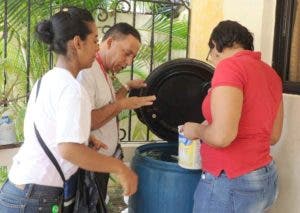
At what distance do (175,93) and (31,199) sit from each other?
1.14 meters

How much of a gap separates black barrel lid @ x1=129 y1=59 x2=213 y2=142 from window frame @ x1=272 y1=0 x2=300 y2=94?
0.48 m

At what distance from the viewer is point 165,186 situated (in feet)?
6.75

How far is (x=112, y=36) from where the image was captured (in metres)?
2.19

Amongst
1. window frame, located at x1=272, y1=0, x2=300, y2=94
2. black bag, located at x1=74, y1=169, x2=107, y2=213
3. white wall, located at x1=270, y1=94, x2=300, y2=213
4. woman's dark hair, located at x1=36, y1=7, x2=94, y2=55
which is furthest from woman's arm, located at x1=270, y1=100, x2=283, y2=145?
woman's dark hair, located at x1=36, y1=7, x2=94, y2=55

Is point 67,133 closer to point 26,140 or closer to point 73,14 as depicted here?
point 26,140

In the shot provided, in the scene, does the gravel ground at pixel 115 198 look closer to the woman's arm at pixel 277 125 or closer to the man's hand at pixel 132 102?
the man's hand at pixel 132 102

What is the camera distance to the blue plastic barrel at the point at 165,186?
2035 millimetres

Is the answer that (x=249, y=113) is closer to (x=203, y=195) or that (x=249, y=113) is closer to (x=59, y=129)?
→ (x=203, y=195)

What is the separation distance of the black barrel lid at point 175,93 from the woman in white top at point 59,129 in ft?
2.45

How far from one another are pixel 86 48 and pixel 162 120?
0.92m

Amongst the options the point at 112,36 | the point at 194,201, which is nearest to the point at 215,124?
the point at 194,201

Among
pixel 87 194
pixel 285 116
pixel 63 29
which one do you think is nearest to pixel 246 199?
pixel 87 194

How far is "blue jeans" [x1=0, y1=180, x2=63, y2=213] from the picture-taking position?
1.56 m

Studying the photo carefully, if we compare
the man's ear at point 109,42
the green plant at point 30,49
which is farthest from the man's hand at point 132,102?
the green plant at point 30,49
